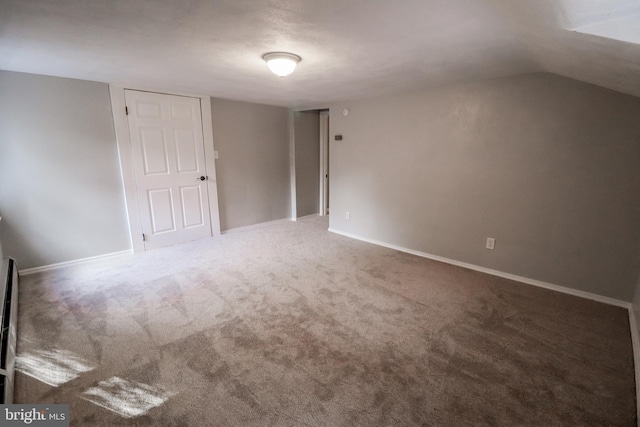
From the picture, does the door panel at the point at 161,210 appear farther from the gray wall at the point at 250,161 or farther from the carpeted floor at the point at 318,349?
the carpeted floor at the point at 318,349

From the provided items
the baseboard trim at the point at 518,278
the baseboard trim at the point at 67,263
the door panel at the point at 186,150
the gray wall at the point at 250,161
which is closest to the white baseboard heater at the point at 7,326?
the baseboard trim at the point at 67,263

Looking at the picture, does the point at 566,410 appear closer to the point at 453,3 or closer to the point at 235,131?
the point at 453,3

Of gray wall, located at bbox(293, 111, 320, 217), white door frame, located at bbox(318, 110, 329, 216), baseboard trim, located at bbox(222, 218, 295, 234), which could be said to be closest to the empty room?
baseboard trim, located at bbox(222, 218, 295, 234)

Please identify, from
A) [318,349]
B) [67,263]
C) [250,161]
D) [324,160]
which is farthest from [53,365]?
[324,160]

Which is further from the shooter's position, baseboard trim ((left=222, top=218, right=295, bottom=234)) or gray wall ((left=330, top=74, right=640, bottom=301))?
baseboard trim ((left=222, top=218, right=295, bottom=234))

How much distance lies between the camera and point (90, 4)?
1.44 m

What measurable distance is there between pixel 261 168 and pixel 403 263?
2.90 m

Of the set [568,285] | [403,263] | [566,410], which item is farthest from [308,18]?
[568,285]

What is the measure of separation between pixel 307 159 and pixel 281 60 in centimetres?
337

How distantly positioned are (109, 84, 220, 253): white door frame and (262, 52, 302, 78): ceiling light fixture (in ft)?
7.41

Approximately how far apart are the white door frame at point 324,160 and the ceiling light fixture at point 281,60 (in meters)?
3.36

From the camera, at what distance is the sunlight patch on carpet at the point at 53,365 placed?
1.72 metres

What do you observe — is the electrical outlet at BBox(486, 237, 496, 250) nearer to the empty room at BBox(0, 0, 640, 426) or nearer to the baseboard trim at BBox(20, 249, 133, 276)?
the empty room at BBox(0, 0, 640, 426)

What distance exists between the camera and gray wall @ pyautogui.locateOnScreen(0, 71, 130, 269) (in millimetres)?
2875
